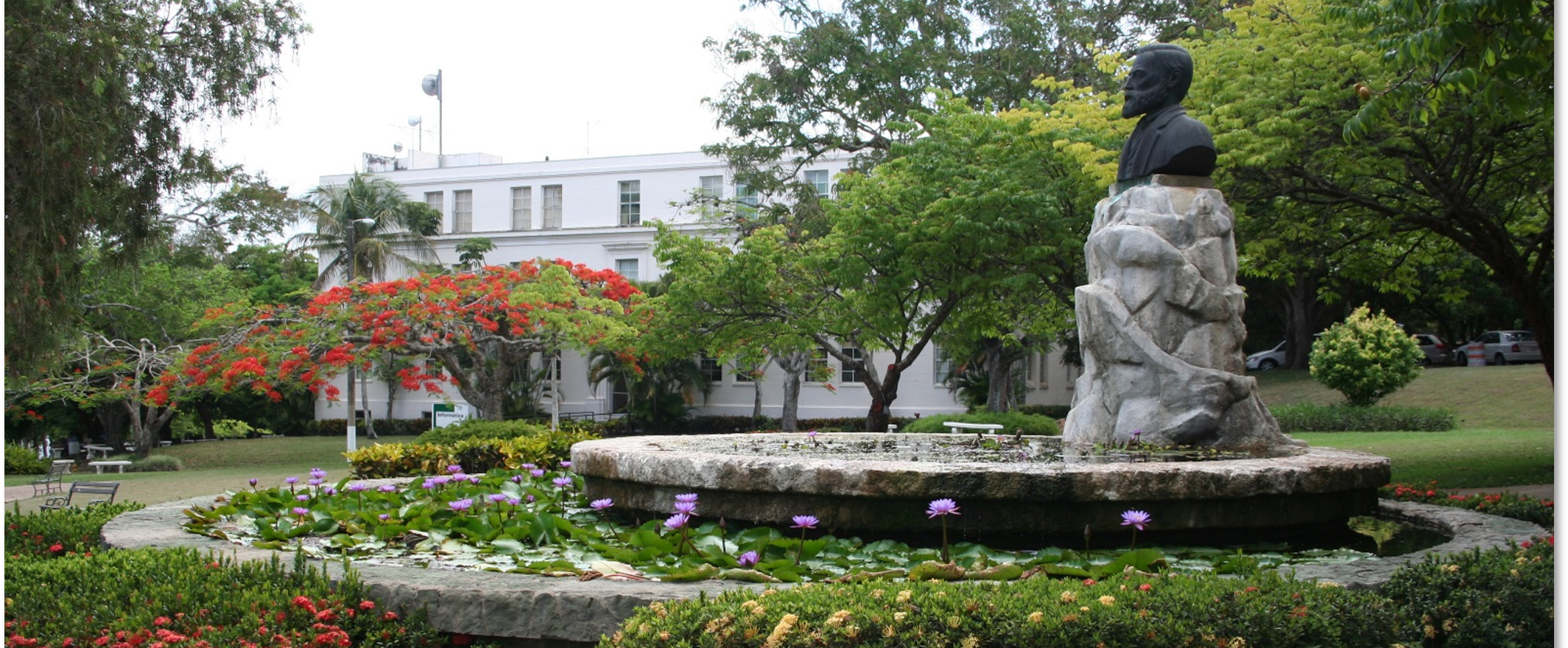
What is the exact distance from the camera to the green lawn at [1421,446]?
14719mm

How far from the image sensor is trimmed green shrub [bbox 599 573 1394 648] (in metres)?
4.05

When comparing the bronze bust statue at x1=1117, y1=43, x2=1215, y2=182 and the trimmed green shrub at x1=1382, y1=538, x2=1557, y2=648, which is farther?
the bronze bust statue at x1=1117, y1=43, x2=1215, y2=182

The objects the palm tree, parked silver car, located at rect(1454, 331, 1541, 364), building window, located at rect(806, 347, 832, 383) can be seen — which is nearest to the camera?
building window, located at rect(806, 347, 832, 383)

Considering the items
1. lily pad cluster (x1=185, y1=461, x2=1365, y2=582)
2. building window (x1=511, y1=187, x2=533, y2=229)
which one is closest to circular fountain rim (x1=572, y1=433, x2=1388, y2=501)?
lily pad cluster (x1=185, y1=461, x2=1365, y2=582)

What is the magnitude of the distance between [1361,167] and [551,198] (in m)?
28.4

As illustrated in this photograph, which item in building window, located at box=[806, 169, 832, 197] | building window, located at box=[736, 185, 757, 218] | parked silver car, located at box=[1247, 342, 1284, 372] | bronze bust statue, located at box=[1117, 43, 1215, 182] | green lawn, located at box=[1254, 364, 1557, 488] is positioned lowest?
green lawn, located at box=[1254, 364, 1557, 488]

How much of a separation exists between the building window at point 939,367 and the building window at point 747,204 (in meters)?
6.52

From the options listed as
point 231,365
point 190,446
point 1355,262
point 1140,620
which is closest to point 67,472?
point 231,365

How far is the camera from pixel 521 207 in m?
37.8

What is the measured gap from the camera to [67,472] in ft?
77.2

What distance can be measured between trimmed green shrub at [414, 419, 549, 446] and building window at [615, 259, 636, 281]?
1729 centimetres

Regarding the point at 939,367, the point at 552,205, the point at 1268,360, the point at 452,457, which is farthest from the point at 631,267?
the point at 452,457

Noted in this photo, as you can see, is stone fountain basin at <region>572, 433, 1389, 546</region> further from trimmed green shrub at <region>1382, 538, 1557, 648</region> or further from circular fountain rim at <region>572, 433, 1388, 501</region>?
trimmed green shrub at <region>1382, 538, 1557, 648</region>

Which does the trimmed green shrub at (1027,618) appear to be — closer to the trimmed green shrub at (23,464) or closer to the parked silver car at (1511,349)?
the trimmed green shrub at (23,464)
